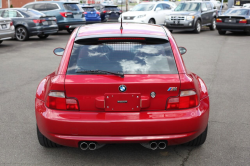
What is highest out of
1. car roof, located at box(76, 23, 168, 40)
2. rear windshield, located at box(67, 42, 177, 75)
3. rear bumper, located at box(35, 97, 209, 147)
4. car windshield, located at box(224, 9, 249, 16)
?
car roof, located at box(76, 23, 168, 40)

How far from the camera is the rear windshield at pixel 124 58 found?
4.00 metres

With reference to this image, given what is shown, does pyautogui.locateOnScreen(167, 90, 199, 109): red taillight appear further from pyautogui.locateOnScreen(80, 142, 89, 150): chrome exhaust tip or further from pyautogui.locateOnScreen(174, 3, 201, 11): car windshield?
pyautogui.locateOnScreen(174, 3, 201, 11): car windshield

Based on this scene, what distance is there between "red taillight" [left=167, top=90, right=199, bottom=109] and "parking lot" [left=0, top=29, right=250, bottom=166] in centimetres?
69

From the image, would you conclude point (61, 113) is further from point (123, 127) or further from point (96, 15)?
point (96, 15)

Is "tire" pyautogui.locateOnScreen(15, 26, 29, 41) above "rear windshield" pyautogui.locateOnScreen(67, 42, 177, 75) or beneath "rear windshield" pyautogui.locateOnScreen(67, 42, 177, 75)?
beneath

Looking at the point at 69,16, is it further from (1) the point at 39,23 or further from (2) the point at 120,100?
(2) the point at 120,100

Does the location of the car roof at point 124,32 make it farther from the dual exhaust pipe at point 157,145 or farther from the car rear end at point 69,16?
the car rear end at point 69,16

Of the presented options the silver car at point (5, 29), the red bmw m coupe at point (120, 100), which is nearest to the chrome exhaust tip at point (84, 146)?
the red bmw m coupe at point (120, 100)

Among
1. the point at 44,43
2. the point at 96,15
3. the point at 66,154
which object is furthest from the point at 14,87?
the point at 96,15

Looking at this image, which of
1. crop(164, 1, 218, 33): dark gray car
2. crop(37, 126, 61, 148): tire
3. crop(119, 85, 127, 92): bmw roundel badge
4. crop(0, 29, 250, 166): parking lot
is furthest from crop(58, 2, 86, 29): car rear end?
crop(119, 85, 127, 92): bmw roundel badge

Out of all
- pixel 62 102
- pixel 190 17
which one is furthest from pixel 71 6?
pixel 62 102

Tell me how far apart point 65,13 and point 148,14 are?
5.49m

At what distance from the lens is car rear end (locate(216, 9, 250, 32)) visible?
67.2ft

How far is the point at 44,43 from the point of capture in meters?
17.2
